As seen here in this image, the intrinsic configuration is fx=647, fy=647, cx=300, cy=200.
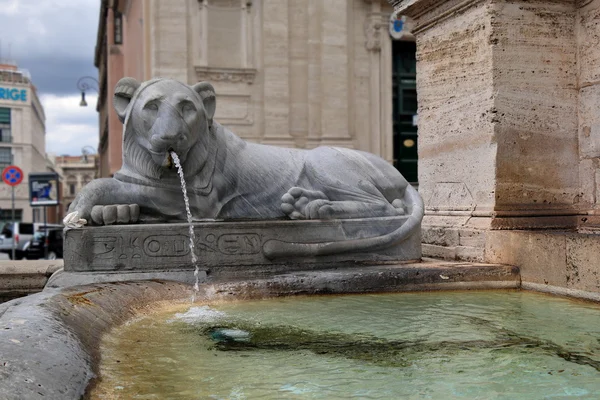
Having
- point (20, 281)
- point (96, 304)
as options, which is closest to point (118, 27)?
point (20, 281)

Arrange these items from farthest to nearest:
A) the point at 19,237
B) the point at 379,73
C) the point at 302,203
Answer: the point at 19,237
the point at 379,73
the point at 302,203

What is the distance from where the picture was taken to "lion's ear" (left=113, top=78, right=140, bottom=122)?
168 inches

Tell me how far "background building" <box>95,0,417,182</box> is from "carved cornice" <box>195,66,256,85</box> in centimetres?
3

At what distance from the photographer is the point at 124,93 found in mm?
4270

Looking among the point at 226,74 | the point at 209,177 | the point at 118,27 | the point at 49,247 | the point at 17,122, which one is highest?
the point at 118,27

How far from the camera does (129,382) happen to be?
2086mm

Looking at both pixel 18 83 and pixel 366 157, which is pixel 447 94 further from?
pixel 18 83

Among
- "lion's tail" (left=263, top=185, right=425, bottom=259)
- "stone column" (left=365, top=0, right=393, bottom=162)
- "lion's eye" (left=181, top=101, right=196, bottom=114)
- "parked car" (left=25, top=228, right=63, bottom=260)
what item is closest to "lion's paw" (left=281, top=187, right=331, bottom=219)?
"lion's tail" (left=263, top=185, right=425, bottom=259)

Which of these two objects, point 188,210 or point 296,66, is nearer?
point 188,210

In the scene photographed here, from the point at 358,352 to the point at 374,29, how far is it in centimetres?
1803

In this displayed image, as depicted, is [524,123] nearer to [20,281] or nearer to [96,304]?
[96,304]

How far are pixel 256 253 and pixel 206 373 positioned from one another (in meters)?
2.08

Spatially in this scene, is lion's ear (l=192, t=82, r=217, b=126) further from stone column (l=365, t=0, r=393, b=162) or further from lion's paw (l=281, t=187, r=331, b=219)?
stone column (l=365, t=0, r=393, b=162)

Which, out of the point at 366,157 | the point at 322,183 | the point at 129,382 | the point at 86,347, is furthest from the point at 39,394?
the point at 366,157
